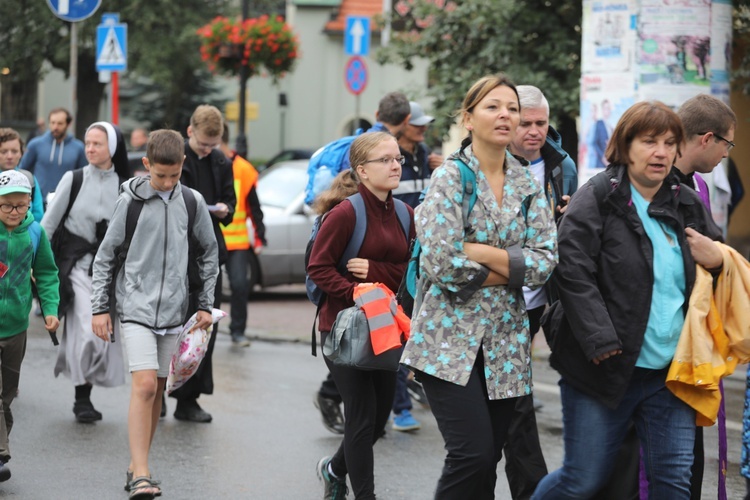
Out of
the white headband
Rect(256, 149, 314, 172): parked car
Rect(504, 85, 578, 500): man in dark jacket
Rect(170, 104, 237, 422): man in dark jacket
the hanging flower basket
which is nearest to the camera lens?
Rect(504, 85, 578, 500): man in dark jacket

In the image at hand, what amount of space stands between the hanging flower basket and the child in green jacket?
1690cm

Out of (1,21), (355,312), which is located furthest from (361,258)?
(1,21)

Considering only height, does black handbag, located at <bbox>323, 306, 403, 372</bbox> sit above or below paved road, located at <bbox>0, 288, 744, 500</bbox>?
above

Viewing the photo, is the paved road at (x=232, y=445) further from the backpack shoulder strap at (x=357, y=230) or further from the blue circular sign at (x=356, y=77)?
the blue circular sign at (x=356, y=77)

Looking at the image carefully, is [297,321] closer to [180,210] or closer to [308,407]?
[308,407]

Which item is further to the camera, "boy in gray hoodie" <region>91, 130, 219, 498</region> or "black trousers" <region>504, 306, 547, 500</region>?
"boy in gray hoodie" <region>91, 130, 219, 498</region>

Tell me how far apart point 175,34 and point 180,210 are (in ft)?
99.6

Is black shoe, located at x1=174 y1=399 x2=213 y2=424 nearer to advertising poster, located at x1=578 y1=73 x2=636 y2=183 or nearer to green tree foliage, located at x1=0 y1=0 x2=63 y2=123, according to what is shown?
advertising poster, located at x1=578 y1=73 x2=636 y2=183

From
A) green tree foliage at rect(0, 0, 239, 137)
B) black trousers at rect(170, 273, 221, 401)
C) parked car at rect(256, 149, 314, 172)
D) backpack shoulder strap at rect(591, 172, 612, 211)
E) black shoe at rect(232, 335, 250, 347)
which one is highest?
green tree foliage at rect(0, 0, 239, 137)

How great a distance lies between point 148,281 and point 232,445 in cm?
165

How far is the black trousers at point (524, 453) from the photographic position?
6105mm

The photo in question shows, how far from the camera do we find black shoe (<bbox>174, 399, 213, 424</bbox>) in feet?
27.7

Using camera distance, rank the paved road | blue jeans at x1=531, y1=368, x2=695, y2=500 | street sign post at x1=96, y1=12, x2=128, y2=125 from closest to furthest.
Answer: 1. blue jeans at x1=531, y1=368, x2=695, y2=500
2. the paved road
3. street sign post at x1=96, y1=12, x2=128, y2=125

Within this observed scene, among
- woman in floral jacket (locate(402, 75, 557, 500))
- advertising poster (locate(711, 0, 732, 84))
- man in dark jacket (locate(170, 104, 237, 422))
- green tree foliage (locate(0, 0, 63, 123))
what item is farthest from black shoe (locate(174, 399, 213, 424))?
green tree foliage (locate(0, 0, 63, 123))
